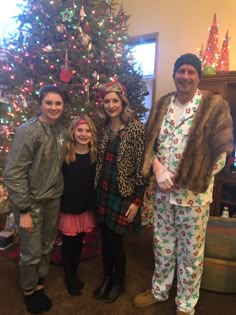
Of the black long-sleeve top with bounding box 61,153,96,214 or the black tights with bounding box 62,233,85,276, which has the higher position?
the black long-sleeve top with bounding box 61,153,96,214

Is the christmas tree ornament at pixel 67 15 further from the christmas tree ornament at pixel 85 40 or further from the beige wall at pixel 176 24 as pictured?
the beige wall at pixel 176 24

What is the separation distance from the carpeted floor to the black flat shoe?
0.03 metres

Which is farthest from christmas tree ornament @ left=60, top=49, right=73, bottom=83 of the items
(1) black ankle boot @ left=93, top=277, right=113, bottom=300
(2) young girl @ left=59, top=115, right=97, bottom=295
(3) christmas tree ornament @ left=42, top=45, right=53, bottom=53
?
(1) black ankle boot @ left=93, top=277, right=113, bottom=300

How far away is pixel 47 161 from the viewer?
61.2 inches

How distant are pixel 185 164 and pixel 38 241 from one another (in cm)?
97

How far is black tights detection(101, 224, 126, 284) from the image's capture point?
68.2 inches

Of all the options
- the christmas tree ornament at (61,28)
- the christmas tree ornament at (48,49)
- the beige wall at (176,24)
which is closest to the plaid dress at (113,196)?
the christmas tree ornament at (48,49)

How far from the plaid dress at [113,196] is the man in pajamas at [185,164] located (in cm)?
17

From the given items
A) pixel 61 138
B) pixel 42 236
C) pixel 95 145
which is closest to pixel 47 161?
pixel 61 138

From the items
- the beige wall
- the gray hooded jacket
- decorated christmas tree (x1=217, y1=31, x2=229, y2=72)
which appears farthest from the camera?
the beige wall

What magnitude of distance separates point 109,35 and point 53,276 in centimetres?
227

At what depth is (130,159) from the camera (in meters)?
1.62

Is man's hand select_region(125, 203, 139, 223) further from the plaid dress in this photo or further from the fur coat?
the fur coat

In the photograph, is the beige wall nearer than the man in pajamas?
No
